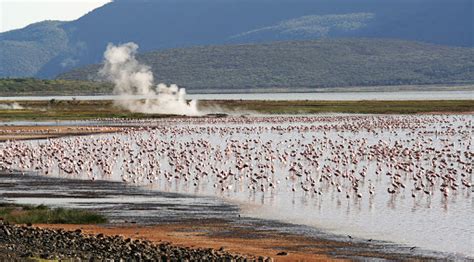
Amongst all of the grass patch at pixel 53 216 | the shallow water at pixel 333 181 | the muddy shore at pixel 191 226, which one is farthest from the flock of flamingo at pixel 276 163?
the grass patch at pixel 53 216

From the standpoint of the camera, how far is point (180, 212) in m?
32.3

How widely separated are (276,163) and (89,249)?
80.4ft

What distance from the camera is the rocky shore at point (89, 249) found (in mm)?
23094

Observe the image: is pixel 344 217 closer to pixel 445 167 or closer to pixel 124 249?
pixel 124 249

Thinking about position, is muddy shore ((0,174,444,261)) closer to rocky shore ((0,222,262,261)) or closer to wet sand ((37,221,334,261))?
wet sand ((37,221,334,261))

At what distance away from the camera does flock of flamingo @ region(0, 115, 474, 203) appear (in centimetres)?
3838

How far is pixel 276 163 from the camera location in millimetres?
48000

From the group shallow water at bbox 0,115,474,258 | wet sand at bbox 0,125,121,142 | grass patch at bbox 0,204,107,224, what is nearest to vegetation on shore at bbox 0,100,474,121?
wet sand at bbox 0,125,121,142

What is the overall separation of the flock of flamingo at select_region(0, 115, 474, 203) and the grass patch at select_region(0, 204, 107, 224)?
7905 millimetres

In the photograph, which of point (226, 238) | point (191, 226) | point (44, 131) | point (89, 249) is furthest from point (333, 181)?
point (44, 131)

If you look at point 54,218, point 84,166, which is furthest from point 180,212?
point 84,166

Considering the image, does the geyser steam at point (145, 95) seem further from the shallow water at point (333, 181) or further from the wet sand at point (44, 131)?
the shallow water at point (333, 181)

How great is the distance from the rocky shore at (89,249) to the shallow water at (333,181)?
5821 millimetres

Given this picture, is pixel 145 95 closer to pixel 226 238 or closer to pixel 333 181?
pixel 333 181
